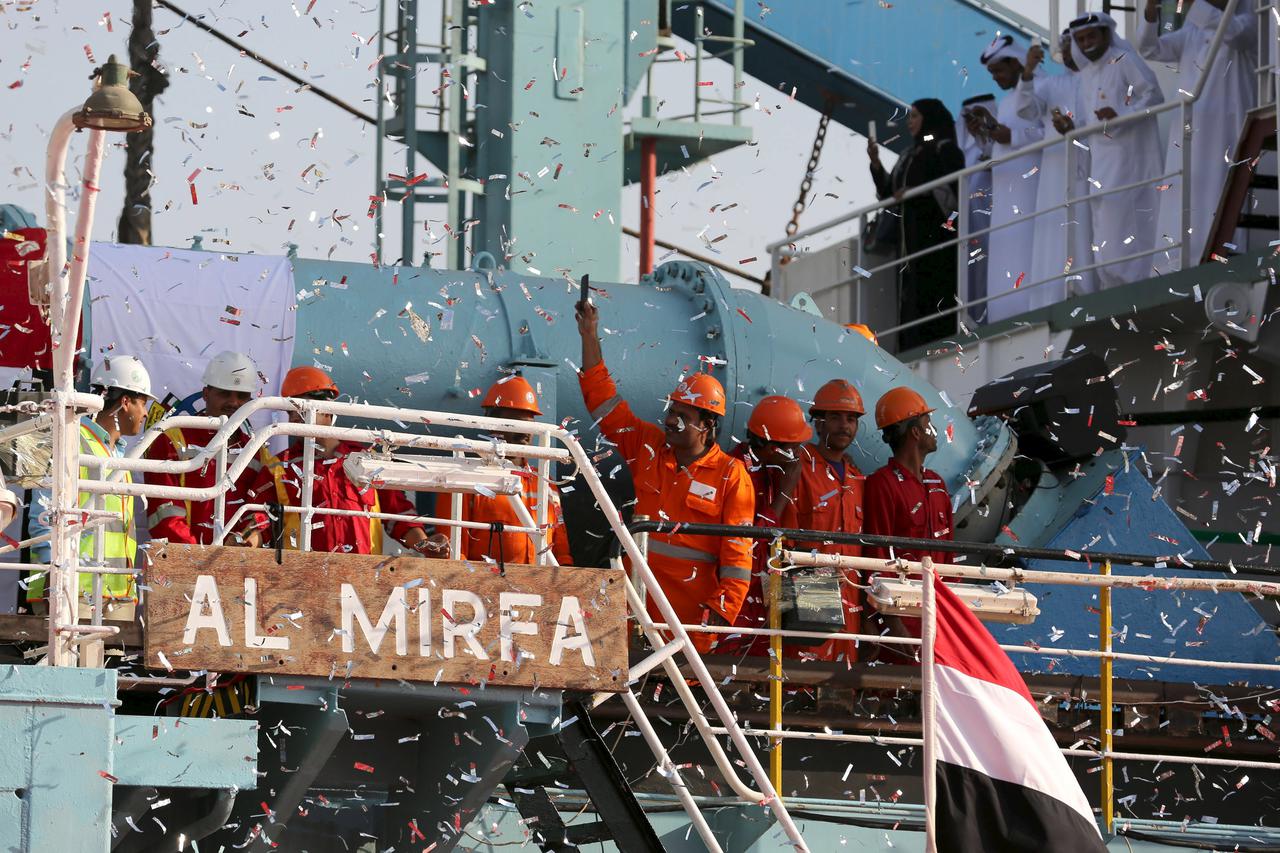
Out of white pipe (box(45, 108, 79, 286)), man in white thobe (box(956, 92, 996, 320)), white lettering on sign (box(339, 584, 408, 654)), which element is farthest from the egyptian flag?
man in white thobe (box(956, 92, 996, 320))

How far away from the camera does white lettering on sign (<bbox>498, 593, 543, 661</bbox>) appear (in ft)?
25.1

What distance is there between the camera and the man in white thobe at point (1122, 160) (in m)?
15.0

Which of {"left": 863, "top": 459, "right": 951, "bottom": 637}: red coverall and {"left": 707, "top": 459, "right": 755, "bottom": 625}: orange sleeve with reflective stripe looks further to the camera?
{"left": 863, "top": 459, "right": 951, "bottom": 637}: red coverall

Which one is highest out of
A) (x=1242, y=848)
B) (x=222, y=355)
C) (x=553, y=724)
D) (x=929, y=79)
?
(x=929, y=79)

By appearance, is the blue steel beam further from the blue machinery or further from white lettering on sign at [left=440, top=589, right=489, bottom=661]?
white lettering on sign at [left=440, top=589, right=489, bottom=661]

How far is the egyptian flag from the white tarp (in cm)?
396

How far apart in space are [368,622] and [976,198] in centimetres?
993

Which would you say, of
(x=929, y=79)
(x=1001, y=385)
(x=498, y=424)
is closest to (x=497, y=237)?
(x=1001, y=385)

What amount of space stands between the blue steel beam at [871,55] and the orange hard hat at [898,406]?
8697 millimetres

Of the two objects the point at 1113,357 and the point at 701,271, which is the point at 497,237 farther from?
the point at 1113,357

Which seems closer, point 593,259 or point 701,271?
point 701,271

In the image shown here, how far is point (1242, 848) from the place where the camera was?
33.9ft

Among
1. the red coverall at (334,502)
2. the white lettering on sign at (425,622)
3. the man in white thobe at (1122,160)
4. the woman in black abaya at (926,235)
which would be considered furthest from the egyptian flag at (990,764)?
the woman in black abaya at (926,235)

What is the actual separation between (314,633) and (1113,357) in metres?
8.90
